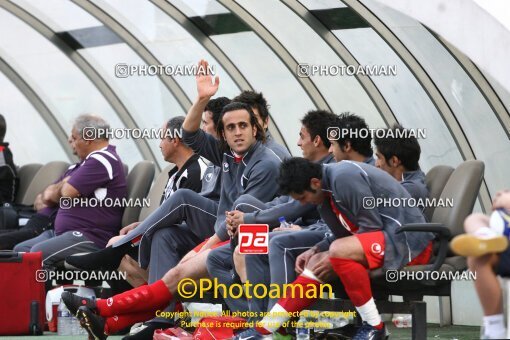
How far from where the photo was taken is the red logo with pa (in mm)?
7582

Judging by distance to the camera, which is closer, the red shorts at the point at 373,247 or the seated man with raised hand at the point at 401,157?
the red shorts at the point at 373,247

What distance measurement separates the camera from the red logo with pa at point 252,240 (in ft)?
24.9

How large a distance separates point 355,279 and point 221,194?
183 centimetres

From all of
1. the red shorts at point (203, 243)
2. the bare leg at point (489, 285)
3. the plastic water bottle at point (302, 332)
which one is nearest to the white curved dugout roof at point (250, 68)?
the red shorts at point (203, 243)

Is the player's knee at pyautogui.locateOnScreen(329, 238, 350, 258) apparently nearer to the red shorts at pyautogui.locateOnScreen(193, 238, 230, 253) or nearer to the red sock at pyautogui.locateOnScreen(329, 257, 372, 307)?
the red sock at pyautogui.locateOnScreen(329, 257, 372, 307)

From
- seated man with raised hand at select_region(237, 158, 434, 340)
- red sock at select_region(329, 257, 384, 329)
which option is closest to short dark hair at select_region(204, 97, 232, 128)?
seated man with raised hand at select_region(237, 158, 434, 340)

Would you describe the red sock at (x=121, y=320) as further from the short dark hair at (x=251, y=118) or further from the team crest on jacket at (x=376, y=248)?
the team crest on jacket at (x=376, y=248)

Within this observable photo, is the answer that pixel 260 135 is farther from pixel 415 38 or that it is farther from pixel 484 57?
pixel 415 38

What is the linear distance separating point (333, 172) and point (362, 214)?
323mm

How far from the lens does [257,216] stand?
7.75 meters

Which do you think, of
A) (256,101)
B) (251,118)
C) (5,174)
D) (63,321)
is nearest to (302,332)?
(251,118)

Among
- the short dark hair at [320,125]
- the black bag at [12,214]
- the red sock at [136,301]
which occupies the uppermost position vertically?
the short dark hair at [320,125]

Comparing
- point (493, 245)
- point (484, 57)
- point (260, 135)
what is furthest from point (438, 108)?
point (493, 245)

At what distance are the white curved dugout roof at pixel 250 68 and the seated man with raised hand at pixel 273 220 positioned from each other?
1.75 m
